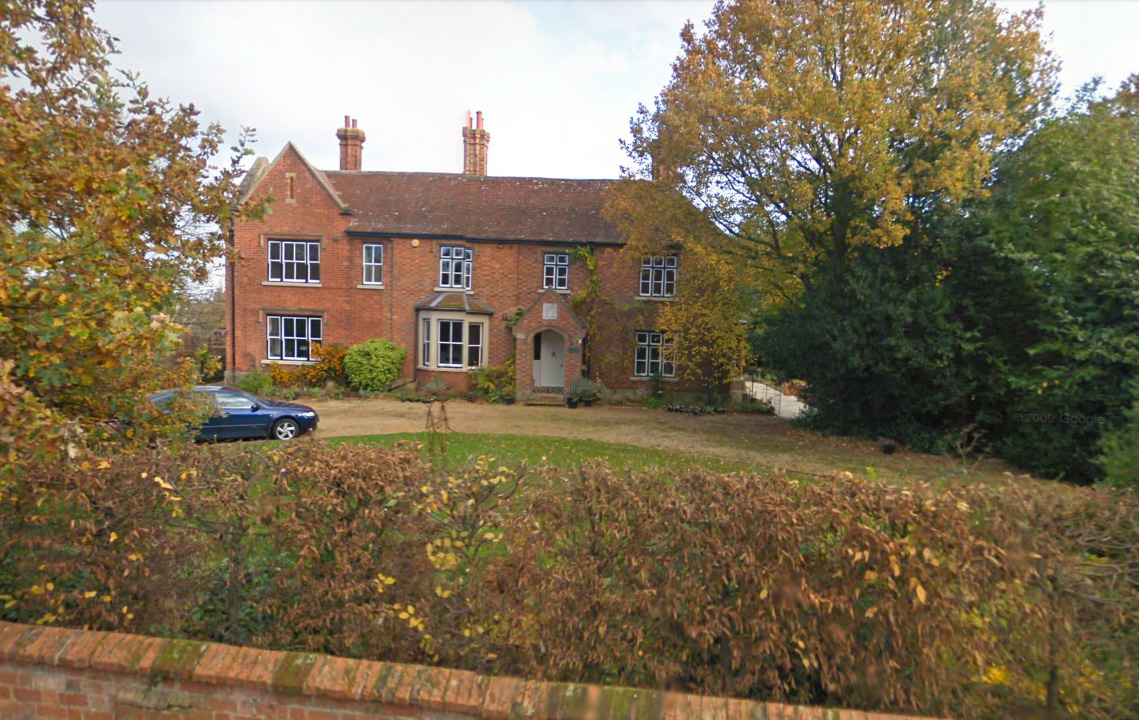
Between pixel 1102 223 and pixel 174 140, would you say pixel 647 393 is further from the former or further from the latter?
pixel 174 140

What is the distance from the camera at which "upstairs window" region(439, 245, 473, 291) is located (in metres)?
25.2

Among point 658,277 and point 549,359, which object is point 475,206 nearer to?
point 549,359

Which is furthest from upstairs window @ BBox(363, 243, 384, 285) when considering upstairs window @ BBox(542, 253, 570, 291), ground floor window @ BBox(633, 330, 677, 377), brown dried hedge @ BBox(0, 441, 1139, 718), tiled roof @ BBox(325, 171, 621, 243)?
brown dried hedge @ BBox(0, 441, 1139, 718)

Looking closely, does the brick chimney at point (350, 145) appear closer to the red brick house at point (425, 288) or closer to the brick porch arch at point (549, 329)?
the red brick house at point (425, 288)

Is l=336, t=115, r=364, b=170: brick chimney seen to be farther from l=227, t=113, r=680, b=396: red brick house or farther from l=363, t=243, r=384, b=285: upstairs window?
l=363, t=243, r=384, b=285: upstairs window

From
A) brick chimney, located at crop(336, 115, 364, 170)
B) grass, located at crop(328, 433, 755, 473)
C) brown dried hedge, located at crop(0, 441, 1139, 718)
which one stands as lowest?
grass, located at crop(328, 433, 755, 473)

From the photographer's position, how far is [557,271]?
992 inches

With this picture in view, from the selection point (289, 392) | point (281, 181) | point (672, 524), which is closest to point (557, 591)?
point (672, 524)

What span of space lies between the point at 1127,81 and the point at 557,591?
17165 mm

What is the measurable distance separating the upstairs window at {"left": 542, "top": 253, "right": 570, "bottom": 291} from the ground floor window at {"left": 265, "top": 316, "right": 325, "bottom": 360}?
28.3ft

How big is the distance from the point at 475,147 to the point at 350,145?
5.40 meters

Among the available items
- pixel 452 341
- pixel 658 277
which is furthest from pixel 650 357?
pixel 452 341

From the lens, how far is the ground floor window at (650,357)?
24739mm

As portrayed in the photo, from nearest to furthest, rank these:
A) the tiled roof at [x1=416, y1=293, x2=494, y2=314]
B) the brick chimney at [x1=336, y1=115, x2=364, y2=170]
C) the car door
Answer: the car door < the tiled roof at [x1=416, y1=293, x2=494, y2=314] < the brick chimney at [x1=336, y1=115, x2=364, y2=170]
